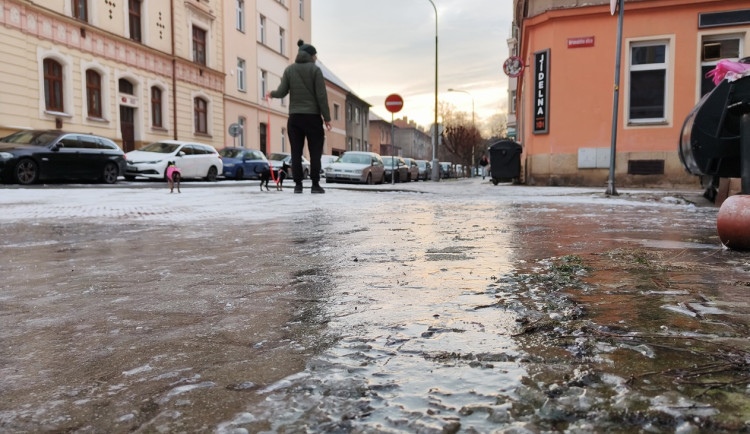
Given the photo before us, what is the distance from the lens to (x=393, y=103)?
18.1 metres

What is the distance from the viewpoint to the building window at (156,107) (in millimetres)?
24984

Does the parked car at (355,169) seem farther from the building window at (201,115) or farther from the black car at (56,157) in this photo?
the building window at (201,115)

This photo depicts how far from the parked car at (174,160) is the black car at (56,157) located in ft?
3.94

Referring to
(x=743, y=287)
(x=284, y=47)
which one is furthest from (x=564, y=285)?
(x=284, y=47)

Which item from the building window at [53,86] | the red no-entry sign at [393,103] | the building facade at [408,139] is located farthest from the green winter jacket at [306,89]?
the building facade at [408,139]

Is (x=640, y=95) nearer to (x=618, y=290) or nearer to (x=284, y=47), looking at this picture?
(x=618, y=290)

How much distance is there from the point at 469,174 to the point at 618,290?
178 ft

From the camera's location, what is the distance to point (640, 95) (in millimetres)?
14570

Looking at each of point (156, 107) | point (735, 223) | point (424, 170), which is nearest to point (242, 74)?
point (156, 107)

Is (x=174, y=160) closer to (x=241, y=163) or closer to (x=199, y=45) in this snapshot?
(x=241, y=163)

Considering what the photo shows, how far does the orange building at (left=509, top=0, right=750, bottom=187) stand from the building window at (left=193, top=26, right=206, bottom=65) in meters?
18.3

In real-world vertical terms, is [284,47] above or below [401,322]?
above

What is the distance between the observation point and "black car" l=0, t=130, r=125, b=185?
13531 mm

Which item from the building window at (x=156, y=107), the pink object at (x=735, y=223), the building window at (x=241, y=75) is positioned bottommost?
the pink object at (x=735, y=223)
